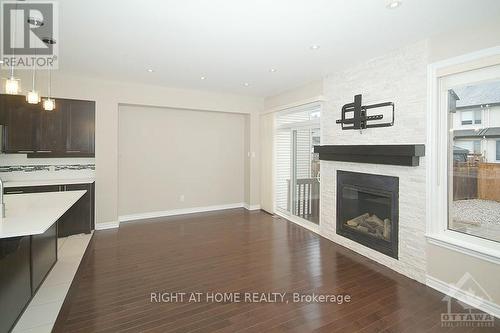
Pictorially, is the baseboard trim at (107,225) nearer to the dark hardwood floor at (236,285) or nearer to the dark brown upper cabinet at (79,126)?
the dark hardwood floor at (236,285)

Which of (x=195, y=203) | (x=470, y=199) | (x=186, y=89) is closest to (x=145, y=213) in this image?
(x=195, y=203)

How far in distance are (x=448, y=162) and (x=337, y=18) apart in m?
1.99

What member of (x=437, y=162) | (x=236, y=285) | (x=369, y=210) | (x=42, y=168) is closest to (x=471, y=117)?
(x=437, y=162)

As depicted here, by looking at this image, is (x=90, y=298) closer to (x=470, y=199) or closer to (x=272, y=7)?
(x=272, y=7)

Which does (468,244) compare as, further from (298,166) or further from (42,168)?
(42,168)

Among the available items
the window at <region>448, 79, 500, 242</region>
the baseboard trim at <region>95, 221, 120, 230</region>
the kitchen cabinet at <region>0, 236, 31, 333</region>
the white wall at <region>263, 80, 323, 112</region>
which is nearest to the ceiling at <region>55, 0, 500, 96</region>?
the white wall at <region>263, 80, 323, 112</region>

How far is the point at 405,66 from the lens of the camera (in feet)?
10.2

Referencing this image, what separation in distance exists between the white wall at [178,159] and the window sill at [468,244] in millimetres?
4564

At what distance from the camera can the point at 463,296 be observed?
2586mm

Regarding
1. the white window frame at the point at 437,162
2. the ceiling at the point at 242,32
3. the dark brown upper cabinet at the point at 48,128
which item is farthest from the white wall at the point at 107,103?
the white window frame at the point at 437,162

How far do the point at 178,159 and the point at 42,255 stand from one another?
11.0 ft

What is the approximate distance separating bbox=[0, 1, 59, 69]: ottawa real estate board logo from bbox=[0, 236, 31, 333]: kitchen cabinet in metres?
1.71

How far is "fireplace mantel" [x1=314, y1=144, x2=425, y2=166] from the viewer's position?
2916 mm

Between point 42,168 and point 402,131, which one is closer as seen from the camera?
point 402,131
